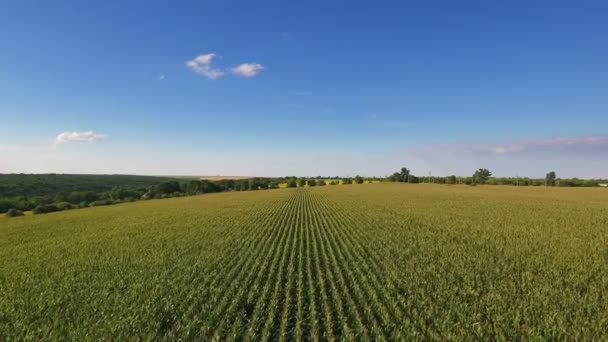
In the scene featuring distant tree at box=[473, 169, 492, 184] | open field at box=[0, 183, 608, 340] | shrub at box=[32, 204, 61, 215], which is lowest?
shrub at box=[32, 204, 61, 215]

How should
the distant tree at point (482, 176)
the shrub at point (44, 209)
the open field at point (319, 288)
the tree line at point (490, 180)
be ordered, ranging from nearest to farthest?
the open field at point (319, 288) → the shrub at point (44, 209) → the tree line at point (490, 180) → the distant tree at point (482, 176)

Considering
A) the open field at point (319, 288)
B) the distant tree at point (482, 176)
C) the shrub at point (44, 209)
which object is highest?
the distant tree at point (482, 176)

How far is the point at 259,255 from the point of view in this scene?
53.8ft

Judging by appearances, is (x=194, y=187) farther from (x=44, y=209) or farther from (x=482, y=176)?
(x=482, y=176)

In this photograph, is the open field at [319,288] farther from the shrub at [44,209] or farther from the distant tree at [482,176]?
the distant tree at [482,176]

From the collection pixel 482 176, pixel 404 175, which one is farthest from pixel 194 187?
pixel 482 176

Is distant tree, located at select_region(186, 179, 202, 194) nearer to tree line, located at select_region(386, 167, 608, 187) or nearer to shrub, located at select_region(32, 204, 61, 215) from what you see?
shrub, located at select_region(32, 204, 61, 215)

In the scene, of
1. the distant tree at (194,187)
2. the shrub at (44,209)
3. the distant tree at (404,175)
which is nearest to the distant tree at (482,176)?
the distant tree at (404,175)

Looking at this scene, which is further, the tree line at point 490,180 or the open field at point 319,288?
the tree line at point 490,180

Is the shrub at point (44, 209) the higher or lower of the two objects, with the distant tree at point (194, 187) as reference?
lower

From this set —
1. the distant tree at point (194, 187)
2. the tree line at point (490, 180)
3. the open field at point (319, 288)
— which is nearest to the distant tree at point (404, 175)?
the tree line at point (490, 180)

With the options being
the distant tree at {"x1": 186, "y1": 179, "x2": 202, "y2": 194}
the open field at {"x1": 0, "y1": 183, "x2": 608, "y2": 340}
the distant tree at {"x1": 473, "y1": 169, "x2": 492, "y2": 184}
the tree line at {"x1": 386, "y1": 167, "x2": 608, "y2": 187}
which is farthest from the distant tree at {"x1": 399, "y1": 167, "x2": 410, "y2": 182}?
the open field at {"x1": 0, "y1": 183, "x2": 608, "y2": 340}

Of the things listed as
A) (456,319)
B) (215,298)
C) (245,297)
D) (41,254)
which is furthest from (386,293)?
(41,254)

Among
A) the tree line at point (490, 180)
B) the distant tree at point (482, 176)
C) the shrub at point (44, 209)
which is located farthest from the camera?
the distant tree at point (482, 176)
